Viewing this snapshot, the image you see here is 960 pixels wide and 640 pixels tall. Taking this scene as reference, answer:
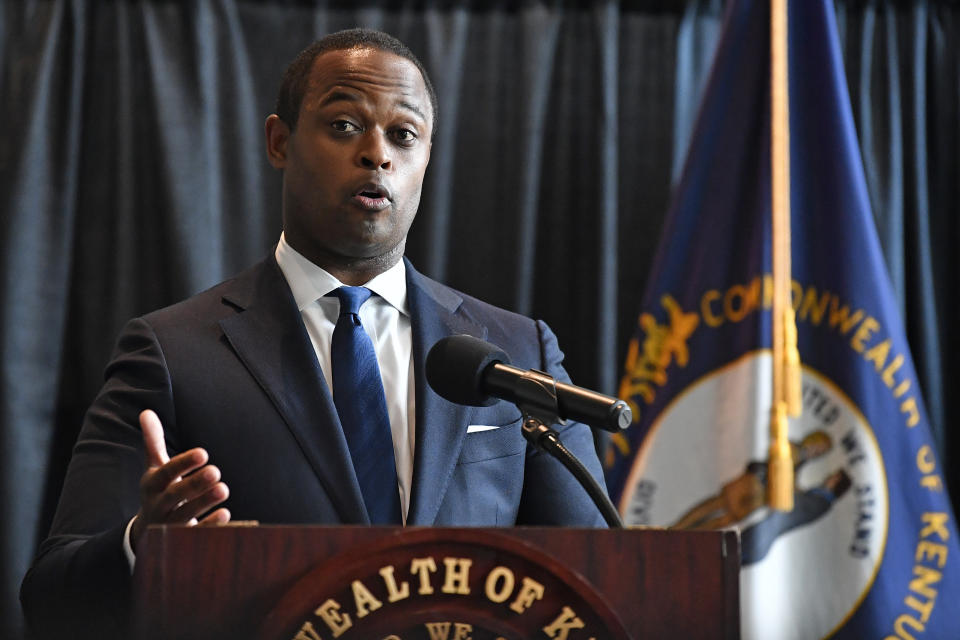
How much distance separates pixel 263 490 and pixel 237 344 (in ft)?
0.74

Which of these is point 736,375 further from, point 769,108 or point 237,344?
point 237,344

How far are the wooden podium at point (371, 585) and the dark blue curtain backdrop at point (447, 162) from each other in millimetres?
2061

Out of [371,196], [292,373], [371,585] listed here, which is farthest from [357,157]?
[371,585]

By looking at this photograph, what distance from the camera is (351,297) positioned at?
168cm

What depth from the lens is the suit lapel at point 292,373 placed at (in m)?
1.48

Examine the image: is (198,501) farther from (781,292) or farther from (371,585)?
(781,292)

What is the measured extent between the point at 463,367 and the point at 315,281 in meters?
0.55

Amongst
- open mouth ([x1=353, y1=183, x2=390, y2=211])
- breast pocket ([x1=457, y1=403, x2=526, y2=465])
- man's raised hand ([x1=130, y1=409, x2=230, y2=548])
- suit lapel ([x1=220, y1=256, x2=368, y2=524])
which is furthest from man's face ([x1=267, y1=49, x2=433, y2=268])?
man's raised hand ([x1=130, y1=409, x2=230, y2=548])

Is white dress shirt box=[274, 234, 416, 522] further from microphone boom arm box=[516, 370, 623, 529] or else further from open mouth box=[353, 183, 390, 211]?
microphone boom arm box=[516, 370, 623, 529]

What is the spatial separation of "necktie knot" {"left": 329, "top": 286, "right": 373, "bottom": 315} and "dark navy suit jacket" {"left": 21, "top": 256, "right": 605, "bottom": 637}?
0.07 m

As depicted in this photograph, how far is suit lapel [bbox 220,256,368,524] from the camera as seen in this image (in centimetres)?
148

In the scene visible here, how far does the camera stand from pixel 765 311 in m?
2.64

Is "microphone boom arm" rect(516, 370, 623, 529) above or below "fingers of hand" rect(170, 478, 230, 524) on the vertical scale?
above

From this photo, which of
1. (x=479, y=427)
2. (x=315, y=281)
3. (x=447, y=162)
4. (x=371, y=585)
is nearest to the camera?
(x=371, y=585)
